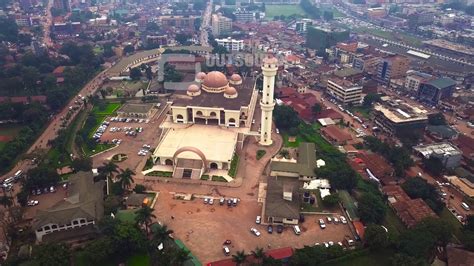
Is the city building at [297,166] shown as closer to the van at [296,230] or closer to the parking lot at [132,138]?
the van at [296,230]

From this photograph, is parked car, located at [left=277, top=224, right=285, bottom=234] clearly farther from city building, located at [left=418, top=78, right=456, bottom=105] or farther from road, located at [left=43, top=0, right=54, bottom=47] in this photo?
road, located at [left=43, top=0, right=54, bottom=47]

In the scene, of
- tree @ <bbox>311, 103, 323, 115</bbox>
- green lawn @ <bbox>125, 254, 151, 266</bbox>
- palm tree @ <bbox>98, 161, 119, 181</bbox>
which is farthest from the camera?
tree @ <bbox>311, 103, 323, 115</bbox>

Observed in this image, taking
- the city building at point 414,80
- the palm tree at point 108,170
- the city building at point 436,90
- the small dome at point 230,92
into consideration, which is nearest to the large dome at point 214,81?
the small dome at point 230,92

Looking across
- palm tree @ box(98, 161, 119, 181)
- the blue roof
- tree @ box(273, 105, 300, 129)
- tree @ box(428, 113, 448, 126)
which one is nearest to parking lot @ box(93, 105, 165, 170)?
palm tree @ box(98, 161, 119, 181)

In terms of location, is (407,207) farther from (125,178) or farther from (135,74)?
(135,74)

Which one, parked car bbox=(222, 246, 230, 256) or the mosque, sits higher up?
the mosque

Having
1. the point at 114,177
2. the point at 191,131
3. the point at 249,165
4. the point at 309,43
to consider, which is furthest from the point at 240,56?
the point at 114,177

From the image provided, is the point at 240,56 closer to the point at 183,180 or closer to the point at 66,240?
the point at 183,180
